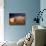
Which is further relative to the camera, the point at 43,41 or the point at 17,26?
the point at 17,26

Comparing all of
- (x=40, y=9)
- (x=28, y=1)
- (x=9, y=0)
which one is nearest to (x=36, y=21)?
(x=40, y=9)

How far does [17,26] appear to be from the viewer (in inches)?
233

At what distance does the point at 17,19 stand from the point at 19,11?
353 millimetres

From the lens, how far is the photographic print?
5.86 metres

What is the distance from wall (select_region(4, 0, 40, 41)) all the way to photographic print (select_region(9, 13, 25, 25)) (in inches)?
5.0

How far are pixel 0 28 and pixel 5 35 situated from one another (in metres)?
0.37

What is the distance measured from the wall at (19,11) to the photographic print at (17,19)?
128mm

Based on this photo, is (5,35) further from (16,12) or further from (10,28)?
(16,12)

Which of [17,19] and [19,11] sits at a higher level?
[19,11]

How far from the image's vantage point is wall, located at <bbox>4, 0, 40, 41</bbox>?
582cm

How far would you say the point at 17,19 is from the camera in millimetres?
5895

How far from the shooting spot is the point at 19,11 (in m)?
5.86

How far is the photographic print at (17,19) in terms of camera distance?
5863 mm

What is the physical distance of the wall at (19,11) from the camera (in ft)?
19.1
